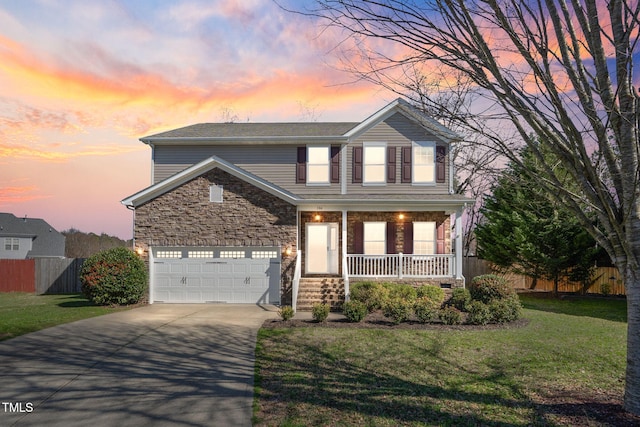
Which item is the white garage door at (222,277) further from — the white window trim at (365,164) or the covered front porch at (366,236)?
the white window trim at (365,164)

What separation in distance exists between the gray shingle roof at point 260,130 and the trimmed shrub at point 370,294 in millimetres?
6814

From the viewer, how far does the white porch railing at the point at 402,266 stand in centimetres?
1647

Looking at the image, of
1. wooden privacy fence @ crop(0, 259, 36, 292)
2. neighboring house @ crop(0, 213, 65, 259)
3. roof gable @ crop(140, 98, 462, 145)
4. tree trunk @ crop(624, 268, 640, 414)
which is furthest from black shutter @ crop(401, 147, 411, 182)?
neighboring house @ crop(0, 213, 65, 259)

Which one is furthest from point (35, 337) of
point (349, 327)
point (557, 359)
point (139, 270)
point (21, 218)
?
point (21, 218)

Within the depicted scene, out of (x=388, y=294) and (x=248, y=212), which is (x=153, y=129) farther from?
(x=388, y=294)

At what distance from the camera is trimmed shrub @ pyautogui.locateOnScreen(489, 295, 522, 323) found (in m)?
12.7

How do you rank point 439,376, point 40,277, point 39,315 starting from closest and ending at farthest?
point 439,376 → point 39,315 → point 40,277

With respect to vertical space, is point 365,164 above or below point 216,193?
above

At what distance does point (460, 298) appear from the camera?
14445 mm

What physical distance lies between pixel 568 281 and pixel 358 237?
11714 mm

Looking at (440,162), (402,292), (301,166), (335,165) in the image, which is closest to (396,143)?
(440,162)

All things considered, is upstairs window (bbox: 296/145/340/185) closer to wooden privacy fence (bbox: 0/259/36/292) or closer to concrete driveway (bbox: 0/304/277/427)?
concrete driveway (bbox: 0/304/277/427)

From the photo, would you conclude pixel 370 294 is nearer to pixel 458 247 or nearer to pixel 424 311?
pixel 424 311

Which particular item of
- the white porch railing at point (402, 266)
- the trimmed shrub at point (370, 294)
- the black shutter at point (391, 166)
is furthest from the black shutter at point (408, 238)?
the trimmed shrub at point (370, 294)
